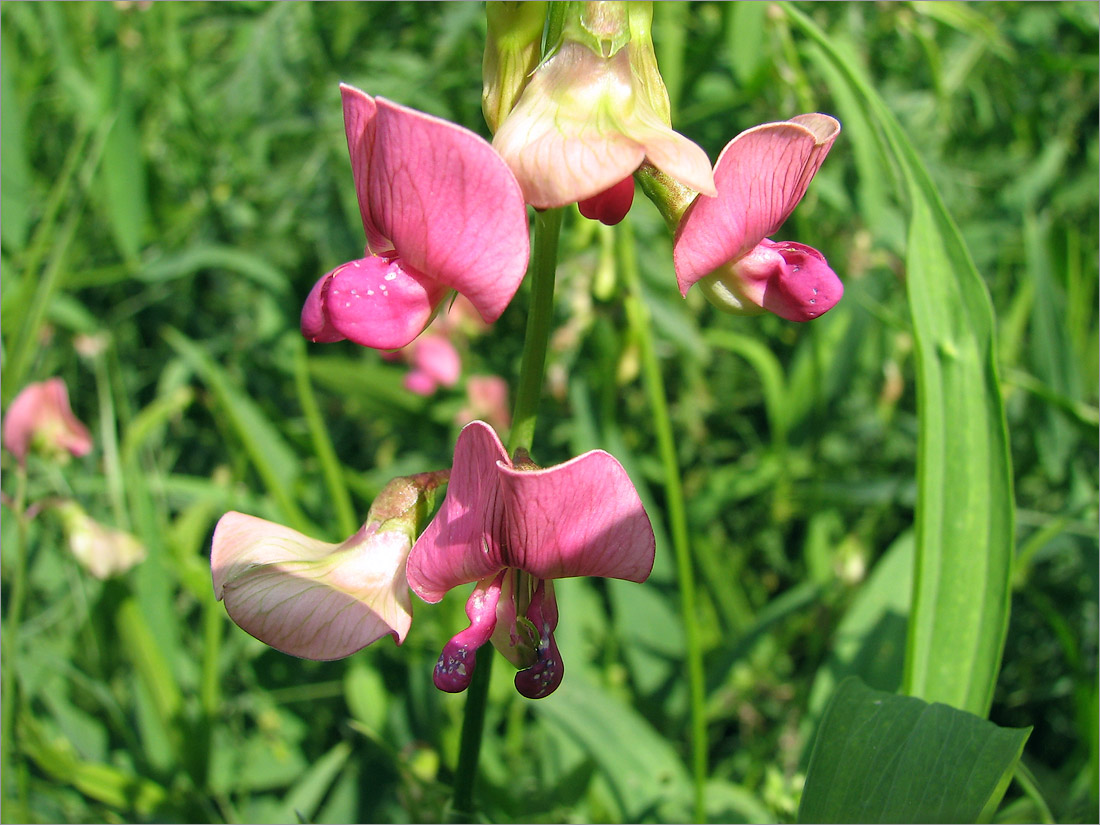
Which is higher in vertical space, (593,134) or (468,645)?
(593,134)

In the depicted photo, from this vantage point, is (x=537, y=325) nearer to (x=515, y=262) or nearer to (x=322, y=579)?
(x=515, y=262)

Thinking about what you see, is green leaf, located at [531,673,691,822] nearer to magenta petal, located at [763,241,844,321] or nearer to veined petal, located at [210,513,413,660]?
veined petal, located at [210,513,413,660]

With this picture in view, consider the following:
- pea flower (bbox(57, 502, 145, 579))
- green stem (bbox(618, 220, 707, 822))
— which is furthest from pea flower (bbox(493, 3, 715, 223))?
pea flower (bbox(57, 502, 145, 579))

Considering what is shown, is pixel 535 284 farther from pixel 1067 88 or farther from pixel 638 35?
pixel 1067 88

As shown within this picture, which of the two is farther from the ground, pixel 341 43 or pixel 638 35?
pixel 638 35

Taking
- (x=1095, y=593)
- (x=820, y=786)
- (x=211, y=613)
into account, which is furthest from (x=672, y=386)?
(x=820, y=786)

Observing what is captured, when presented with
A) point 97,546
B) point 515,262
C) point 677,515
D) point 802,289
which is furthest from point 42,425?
point 802,289

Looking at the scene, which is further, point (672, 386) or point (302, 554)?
point (672, 386)

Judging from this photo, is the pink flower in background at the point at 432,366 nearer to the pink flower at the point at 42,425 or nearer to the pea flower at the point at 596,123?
the pink flower at the point at 42,425
